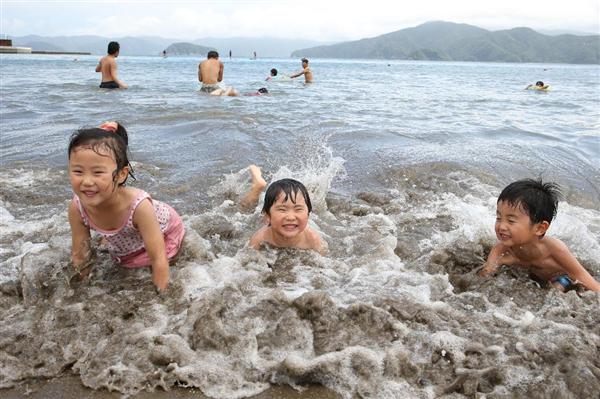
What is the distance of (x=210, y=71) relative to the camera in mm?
14680

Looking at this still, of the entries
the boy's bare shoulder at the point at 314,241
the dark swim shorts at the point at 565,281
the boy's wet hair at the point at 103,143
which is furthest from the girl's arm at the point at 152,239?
the dark swim shorts at the point at 565,281

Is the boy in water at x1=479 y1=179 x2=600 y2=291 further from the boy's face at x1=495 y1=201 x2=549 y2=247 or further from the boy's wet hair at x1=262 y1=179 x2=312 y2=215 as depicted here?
the boy's wet hair at x1=262 y1=179 x2=312 y2=215

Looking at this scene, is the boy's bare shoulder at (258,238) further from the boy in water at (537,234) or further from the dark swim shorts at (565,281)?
the dark swim shorts at (565,281)

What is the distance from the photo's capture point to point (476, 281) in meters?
3.26

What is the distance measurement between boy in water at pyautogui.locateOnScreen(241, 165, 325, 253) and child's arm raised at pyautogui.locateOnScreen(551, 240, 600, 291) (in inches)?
63.8

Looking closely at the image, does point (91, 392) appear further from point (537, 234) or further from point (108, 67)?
point (108, 67)

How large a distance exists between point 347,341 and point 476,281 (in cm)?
124

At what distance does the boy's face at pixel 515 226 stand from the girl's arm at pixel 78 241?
277 cm

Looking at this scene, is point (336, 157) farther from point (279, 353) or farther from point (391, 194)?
point (279, 353)

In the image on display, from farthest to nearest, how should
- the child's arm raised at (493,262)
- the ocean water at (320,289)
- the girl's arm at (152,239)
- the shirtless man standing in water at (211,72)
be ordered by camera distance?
the shirtless man standing in water at (211,72) → the child's arm raised at (493,262) → the girl's arm at (152,239) → the ocean water at (320,289)

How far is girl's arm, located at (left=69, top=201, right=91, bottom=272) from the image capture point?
10.4 ft

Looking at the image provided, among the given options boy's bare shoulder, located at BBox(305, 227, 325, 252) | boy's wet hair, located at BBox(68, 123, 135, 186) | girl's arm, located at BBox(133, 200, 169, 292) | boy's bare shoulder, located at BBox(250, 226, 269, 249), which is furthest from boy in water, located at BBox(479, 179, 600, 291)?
boy's wet hair, located at BBox(68, 123, 135, 186)

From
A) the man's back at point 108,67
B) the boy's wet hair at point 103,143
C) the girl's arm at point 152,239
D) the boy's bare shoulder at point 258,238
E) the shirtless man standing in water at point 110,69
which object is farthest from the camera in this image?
the man's back at point 108,67

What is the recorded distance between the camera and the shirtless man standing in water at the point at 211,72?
14.7 meters
